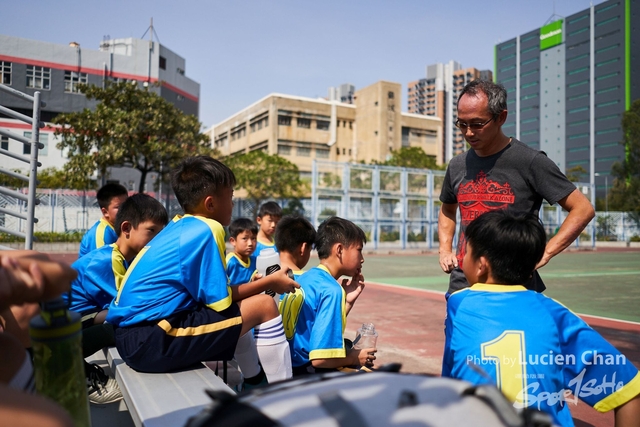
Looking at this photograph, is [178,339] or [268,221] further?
[268,221]

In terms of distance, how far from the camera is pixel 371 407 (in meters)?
1.03

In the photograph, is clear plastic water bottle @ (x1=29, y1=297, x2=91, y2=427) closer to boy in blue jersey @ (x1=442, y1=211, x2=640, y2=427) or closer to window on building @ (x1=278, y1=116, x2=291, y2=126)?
boy in blue jersey @ (x1=442, y1=211, x2=640, y2=427)

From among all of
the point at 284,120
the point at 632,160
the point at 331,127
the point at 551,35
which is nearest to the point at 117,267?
the point at 632,160

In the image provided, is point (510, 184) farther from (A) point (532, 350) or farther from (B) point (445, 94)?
(B) point (445, 94)

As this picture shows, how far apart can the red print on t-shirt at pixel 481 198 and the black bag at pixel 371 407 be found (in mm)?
1769

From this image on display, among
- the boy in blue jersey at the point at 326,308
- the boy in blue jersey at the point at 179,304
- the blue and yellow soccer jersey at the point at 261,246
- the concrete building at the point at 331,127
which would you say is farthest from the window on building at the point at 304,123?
the boy in blue jersey at the point at 179,304

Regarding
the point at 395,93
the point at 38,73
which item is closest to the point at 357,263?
the point at 38,73

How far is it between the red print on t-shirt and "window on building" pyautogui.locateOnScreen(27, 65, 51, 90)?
37.6m

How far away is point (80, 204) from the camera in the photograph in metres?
22.4

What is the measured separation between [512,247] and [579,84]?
89.9 m

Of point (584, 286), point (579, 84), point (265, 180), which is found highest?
point (579, 84)

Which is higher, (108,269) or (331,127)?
(331,127)

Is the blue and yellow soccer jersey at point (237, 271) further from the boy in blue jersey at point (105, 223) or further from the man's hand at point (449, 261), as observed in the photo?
the man's hand at point (449, 261)

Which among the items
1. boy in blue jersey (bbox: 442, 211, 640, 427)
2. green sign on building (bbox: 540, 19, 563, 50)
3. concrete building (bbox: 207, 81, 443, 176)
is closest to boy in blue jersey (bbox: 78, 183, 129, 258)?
boy in blue jersey (bbox: 442, 211, 640, 427)
